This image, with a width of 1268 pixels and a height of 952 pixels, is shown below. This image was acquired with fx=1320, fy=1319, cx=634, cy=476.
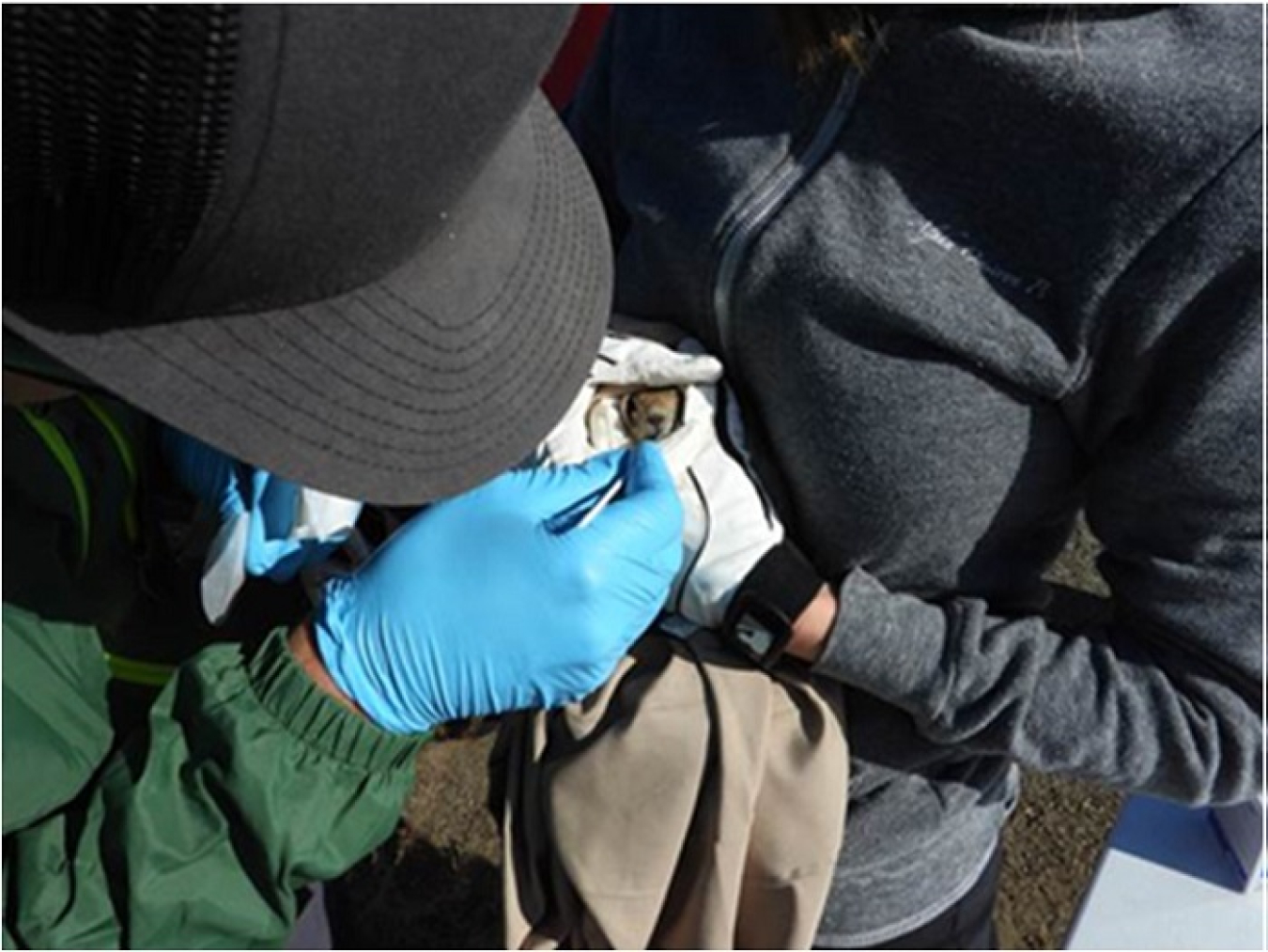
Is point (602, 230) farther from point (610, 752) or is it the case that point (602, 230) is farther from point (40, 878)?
point (40, 878)

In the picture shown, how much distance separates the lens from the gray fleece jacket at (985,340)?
3.08 ft

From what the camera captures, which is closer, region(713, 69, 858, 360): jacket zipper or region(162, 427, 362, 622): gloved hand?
region(713, 69, 858, 360): jacket zipper

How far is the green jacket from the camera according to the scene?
1.21 meters

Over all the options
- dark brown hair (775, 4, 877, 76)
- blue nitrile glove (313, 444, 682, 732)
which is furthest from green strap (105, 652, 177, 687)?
dark brown hair (775, 4, 877, 76)

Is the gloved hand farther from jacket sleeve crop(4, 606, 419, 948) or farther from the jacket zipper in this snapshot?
the jacket zipper

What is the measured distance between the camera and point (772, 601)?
4.03 ft

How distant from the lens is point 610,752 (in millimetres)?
1272

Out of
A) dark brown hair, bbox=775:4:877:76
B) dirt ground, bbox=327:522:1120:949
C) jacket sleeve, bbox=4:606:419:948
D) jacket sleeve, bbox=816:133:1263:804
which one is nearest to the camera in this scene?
jacket sleeve, bbox=816:133:1263:804

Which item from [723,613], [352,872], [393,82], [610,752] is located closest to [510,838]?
[610,752]

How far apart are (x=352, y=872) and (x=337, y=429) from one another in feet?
6.11

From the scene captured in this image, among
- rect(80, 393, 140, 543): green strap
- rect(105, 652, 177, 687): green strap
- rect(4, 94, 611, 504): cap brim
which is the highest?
rect(4, 94, 611, 504): cap brim

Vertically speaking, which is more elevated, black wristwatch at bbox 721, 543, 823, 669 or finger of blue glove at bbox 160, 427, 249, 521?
black wristwatch at bbox 721, 543, 823, 669

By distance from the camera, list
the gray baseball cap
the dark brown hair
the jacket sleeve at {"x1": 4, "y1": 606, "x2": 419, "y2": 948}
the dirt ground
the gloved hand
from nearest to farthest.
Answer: the gray baseball cap < the dark brown hair < the jacket sleeve at {"x1": 4, "y1": 606, "x2": 419, "y2": 948} < the gloved hand < the dirt ground

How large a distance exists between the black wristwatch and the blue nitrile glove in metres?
0.09
